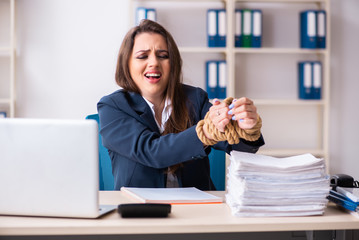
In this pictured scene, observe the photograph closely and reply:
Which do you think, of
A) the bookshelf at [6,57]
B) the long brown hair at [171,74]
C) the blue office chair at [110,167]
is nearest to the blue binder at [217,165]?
the blue office chair at [110,167]

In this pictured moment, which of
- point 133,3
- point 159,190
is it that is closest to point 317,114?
point 133,3

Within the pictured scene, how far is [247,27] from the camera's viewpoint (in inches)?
148

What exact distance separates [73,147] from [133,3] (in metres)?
3.08

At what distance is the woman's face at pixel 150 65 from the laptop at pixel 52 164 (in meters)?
0.89

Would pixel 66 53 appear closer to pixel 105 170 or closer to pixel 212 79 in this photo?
pixel 212 79

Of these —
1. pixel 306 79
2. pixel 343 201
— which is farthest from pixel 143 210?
pixel 306 79

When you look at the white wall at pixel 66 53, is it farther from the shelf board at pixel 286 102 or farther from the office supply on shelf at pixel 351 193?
the office supply on shelf at pixel 351 193

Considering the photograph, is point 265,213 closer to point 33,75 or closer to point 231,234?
point 231,234

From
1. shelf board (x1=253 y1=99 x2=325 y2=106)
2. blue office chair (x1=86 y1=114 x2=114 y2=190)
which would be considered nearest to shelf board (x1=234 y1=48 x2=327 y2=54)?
shelf board (x1=253 y1=99 x2=325 y2=106)

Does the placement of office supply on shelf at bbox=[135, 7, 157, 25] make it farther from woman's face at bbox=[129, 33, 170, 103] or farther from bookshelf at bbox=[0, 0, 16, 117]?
woman's face at bbox=[129, 33, 170, 103]

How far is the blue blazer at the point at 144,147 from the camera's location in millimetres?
1563

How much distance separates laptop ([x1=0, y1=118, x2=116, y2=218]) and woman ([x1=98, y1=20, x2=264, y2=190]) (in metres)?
0.47

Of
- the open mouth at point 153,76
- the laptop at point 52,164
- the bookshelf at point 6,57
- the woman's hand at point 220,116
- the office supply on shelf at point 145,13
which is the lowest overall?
the laptop at point 52,164

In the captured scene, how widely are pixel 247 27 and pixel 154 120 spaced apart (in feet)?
7.05
